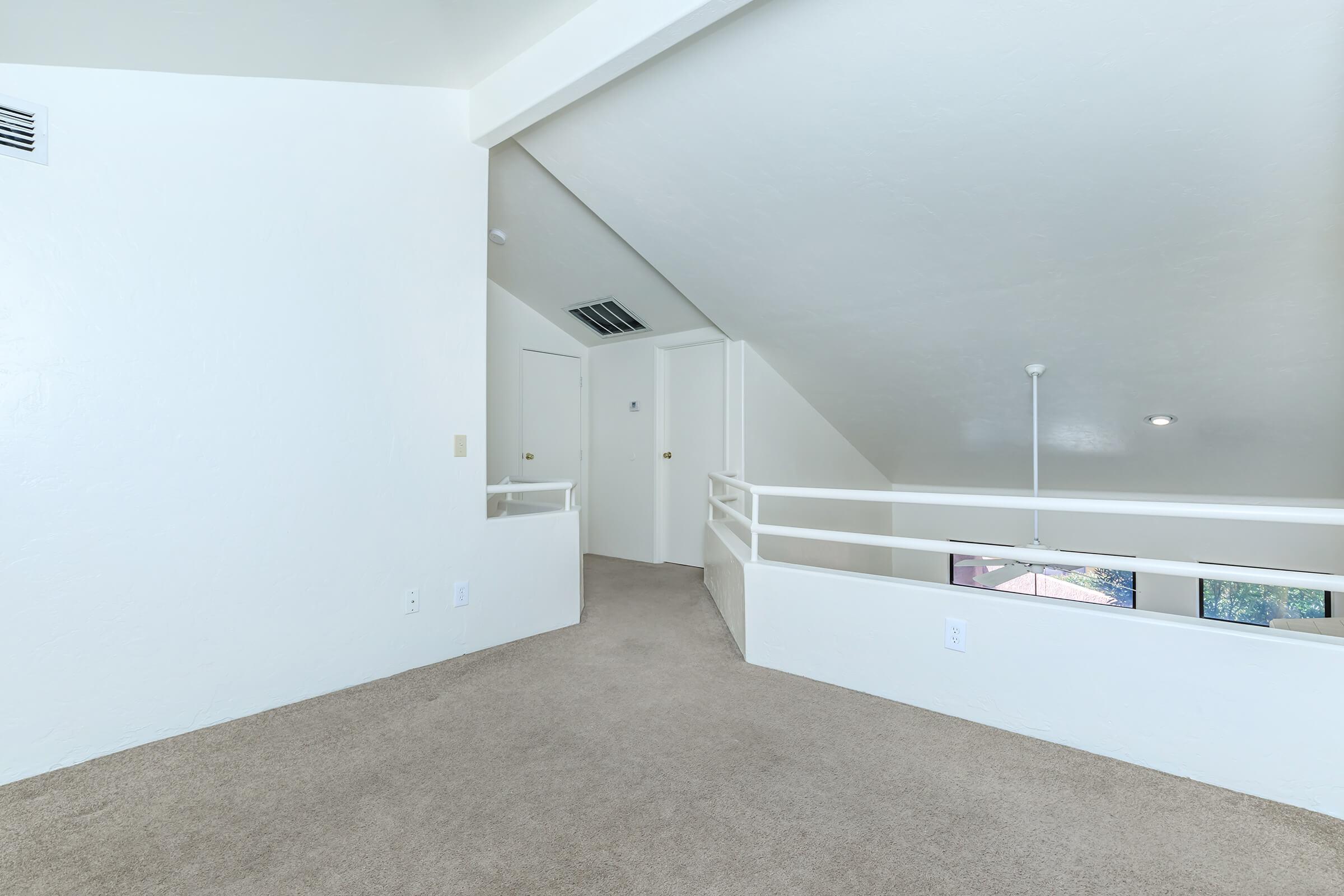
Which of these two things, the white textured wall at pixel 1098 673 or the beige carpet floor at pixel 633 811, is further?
the white textured wall at pixel 1098 673

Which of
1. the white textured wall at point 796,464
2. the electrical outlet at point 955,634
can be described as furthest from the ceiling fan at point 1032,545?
the white textured wall at point 796,464

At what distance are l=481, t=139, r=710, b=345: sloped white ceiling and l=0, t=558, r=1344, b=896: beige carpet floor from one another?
99.1 inches

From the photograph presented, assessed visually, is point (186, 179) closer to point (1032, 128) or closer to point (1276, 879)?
point (1032, 128)

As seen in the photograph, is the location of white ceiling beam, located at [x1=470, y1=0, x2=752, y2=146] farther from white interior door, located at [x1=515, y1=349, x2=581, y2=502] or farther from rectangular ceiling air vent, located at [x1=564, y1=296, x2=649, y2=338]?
white interior door, located at [x1=515, y1=349, x2=581, y2=502]

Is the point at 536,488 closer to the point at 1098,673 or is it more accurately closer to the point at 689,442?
the point at 689,442

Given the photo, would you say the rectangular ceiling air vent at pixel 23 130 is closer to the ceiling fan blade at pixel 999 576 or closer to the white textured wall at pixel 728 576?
the white textured wall at pixel 728 576

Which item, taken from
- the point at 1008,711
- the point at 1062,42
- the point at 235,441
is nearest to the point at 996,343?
the point at 1062,42

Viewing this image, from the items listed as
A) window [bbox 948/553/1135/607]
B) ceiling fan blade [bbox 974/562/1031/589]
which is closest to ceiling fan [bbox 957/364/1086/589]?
ceiling fan blade [bbox 974/562/1031/589]

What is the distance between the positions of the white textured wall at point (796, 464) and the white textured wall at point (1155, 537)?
0.94 meters

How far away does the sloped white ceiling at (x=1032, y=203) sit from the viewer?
1918mm

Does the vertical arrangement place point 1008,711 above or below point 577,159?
below

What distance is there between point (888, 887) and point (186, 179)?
3.32 metres

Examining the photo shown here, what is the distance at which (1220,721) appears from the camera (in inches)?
72.9

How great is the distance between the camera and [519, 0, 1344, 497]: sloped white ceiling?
1.92 meters
